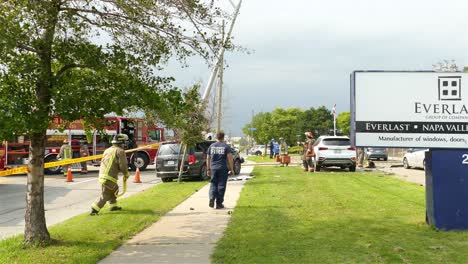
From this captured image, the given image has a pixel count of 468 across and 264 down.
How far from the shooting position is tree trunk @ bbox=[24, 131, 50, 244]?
692cm

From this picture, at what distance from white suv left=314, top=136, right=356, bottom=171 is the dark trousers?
11351mm

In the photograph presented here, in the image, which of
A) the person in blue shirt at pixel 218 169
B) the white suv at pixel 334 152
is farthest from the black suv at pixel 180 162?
the person in blue shirt at pixel 218 169

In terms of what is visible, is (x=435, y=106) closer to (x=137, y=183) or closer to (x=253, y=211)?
(x=253, y=211)

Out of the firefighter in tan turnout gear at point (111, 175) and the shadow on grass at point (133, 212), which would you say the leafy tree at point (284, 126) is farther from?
the firefighter in tan turnout gear at point (111, 175)

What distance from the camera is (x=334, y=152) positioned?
21938 millimetres

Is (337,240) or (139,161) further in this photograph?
(139,161)

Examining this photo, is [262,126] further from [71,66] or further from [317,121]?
[71,66]

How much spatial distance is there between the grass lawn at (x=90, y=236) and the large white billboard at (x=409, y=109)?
13.2ft

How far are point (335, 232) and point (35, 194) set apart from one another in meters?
4.28

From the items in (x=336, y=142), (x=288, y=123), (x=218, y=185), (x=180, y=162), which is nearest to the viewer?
(x=218, y=185)

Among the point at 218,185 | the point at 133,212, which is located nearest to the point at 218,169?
the point at 218,185

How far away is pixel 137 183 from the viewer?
19344mm

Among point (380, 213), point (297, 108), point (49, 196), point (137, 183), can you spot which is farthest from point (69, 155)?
point (297, 108)

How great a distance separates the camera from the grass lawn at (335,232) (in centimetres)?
630
